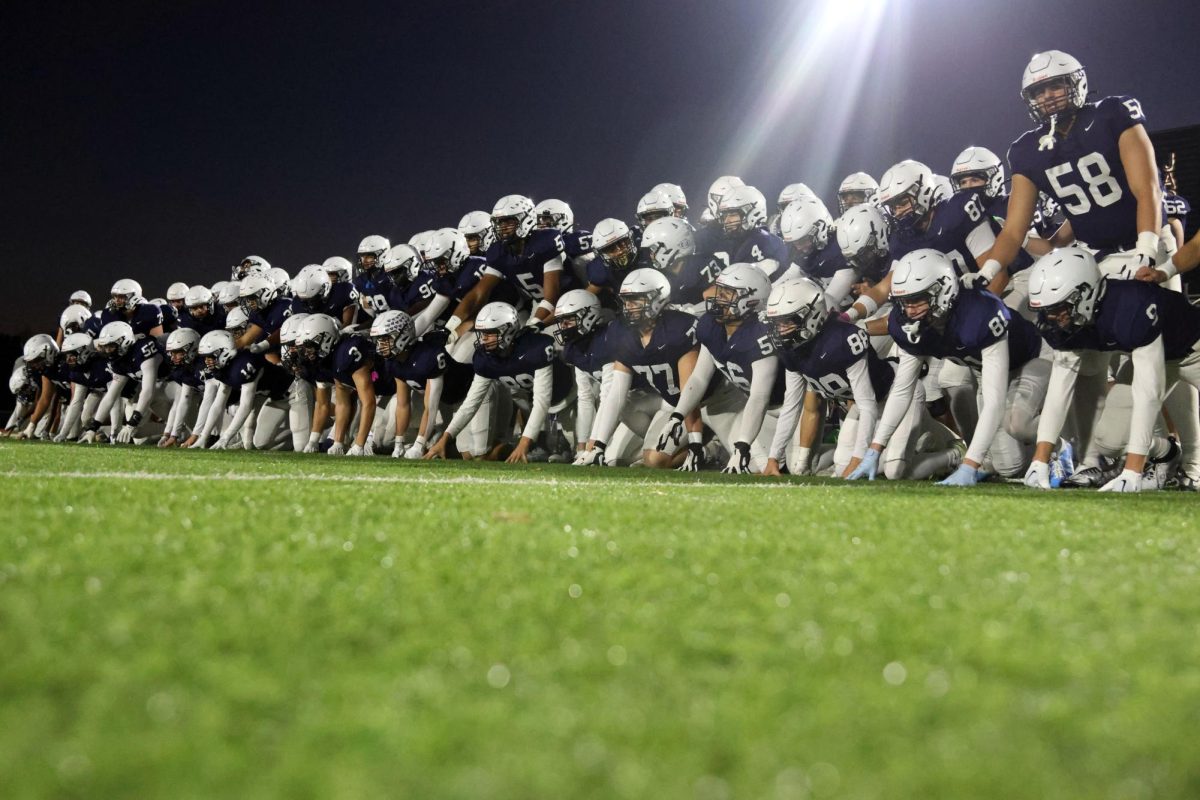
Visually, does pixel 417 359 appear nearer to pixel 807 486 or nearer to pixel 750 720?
pixel 807 486

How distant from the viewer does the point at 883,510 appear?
293cm

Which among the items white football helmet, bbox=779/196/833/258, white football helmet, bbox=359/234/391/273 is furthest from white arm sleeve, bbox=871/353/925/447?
white football helmet, bbox=359/234/391/273

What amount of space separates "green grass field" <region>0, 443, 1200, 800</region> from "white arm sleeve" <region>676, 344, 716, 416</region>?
4242mm

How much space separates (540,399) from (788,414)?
6.91ft

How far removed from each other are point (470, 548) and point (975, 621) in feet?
3.08

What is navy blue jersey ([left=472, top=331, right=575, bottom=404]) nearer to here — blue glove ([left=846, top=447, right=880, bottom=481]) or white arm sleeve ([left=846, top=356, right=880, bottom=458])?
white arm sleeve ([left=846, top=356, right=880, bottom=458])

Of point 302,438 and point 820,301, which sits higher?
point 820,301

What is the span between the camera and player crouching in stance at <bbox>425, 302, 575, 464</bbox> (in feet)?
23.9

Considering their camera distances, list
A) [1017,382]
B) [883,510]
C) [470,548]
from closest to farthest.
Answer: [470,548]
[883,510]
[1017,382]

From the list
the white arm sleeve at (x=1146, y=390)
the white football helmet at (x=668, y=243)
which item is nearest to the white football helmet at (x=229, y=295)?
the white football helmet at (x=668, y=243)

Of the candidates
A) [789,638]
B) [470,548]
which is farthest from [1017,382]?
→ [789,638]

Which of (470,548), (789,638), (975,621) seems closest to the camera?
(789,638)

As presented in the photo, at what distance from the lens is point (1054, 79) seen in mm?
4918

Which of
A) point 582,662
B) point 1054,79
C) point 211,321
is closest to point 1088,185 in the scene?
point 1054,79
